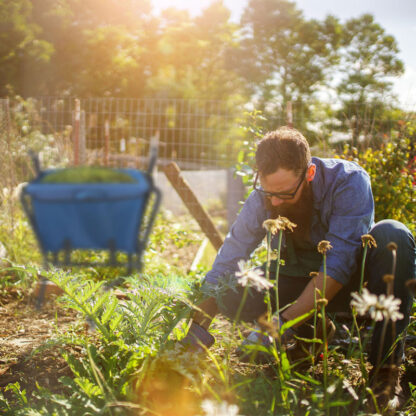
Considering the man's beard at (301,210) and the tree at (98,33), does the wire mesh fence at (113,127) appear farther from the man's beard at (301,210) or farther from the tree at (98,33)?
the man's beard at (301,210)

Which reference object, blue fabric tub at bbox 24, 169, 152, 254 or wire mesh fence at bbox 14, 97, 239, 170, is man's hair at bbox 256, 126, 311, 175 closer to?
wire mesh fence at bbox 14, 97, 239, 170

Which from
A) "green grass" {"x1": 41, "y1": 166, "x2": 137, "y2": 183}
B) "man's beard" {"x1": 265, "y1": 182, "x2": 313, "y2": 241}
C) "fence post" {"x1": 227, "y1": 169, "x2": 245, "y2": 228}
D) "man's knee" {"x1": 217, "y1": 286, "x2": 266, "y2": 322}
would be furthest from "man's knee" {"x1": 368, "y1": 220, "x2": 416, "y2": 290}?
"fence post" {"x1": 227, "y1": 169, "x2": 245, "y2": 228}

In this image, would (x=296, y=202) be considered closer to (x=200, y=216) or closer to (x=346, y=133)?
(x=200, y=216)

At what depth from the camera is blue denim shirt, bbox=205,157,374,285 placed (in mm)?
2010

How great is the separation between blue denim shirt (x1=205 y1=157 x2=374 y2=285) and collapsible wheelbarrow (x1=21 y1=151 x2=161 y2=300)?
140 centimetres

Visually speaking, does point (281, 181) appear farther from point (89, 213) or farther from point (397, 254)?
point (89, 213)

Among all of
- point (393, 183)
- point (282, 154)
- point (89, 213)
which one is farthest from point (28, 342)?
point (393, 183)

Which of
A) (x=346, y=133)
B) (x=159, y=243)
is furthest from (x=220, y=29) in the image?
(x=346, y=133)

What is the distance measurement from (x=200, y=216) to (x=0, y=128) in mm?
2468

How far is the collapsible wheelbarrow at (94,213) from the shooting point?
20.6 inches

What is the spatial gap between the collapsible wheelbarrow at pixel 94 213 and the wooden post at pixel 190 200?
8.57 ft

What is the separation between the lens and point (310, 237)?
239 centimetres

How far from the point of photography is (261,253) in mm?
4012

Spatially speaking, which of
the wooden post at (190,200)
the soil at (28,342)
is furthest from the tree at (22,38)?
the wooden post at (190,200)
